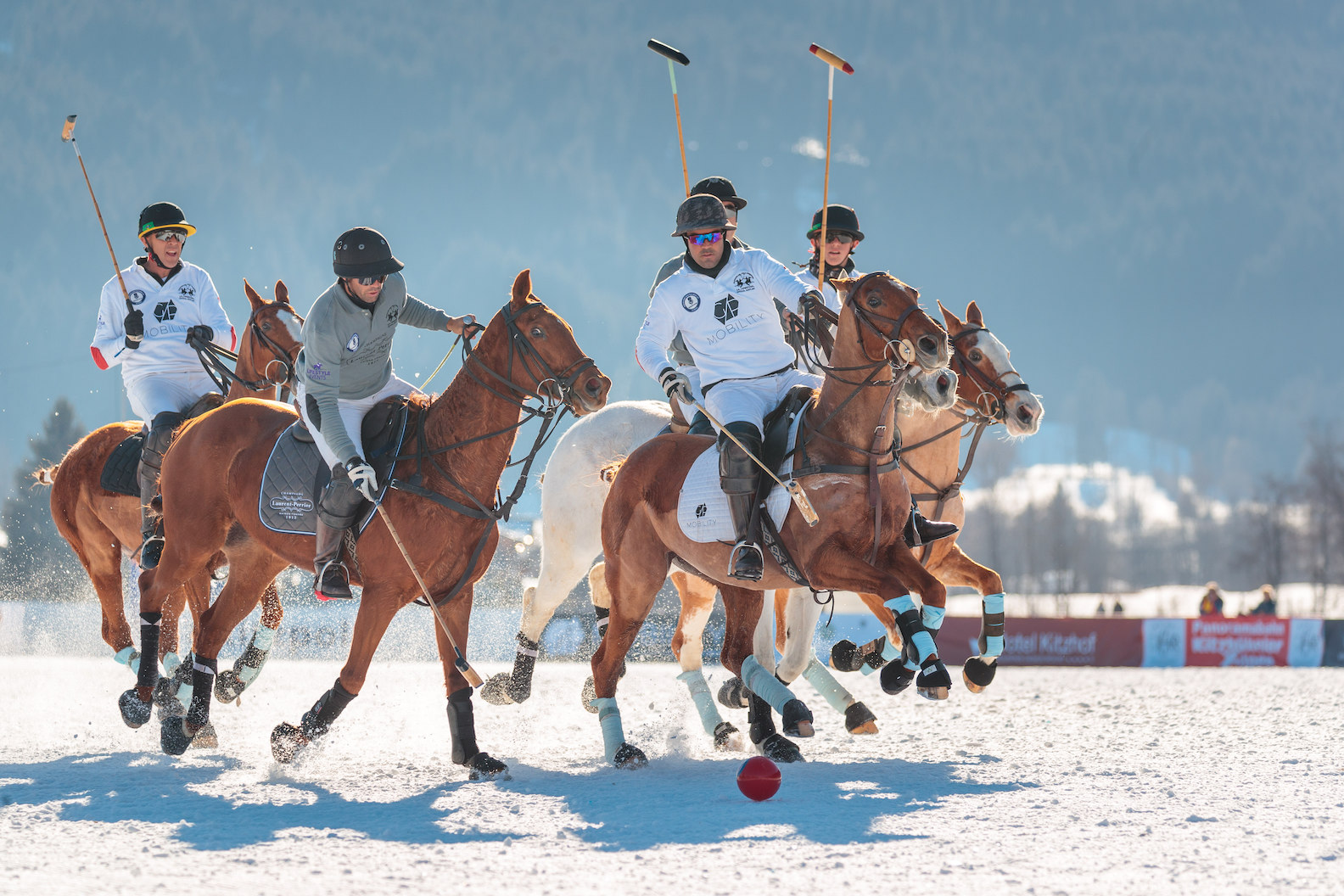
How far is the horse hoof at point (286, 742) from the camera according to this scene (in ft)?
21.9

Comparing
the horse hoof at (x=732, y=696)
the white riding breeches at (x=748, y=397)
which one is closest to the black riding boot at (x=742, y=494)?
the white riding breeches at (x=748, y=397)

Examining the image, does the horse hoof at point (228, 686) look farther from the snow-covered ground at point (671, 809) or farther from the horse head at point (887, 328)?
the horse head at point (887, 328)

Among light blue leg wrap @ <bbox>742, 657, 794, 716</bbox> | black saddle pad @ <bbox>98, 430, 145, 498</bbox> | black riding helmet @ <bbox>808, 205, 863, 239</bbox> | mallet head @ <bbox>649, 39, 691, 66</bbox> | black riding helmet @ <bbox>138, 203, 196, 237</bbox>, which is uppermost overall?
mallet head @ <bbox>649, 39, 691, 66</bbox>

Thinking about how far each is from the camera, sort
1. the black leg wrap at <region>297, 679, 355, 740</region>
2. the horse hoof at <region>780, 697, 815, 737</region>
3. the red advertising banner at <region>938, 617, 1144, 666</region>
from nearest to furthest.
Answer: the black leg wrap at <region>297, 679, 355, 740</region> < the horse hoof at <region>780, 697, 815, 737</region> < the red advertising banner at <region>938, 617, 1144, 666</region>

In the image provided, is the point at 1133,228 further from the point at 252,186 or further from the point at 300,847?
the point at 300,847

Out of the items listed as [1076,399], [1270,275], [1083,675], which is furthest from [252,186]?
[1083,675]

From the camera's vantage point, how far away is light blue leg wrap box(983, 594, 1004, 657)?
24.6 ft

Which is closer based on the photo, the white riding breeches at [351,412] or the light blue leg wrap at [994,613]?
the white riding breeches at [351,412]

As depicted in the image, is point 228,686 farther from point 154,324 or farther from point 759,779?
point 759,779

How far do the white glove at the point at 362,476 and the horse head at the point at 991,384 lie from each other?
3514 millimetres

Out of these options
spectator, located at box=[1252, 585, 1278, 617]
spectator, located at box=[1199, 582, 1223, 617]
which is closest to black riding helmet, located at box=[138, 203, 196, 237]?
spectator, located at box=[1199, 582, 1223, 617]

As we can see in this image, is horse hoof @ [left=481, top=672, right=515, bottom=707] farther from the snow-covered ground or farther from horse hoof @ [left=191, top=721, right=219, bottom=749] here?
horse hoof @ [left=191, top=721, right=219, bottom=749]

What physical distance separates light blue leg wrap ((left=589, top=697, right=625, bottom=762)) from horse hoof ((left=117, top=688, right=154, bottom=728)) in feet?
9.52

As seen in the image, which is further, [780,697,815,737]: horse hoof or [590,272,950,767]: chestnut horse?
[780,697,815,737]: horse hoof
